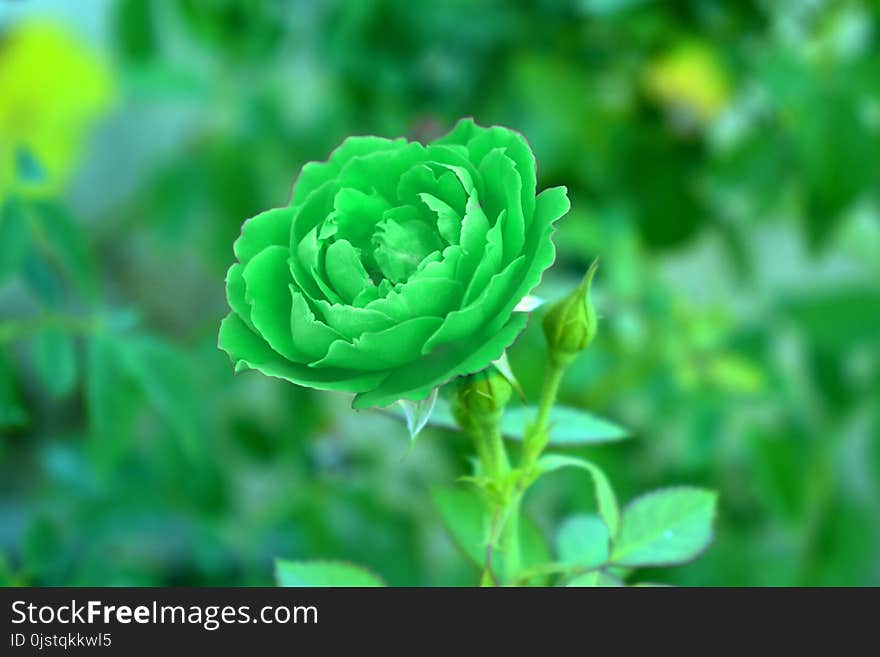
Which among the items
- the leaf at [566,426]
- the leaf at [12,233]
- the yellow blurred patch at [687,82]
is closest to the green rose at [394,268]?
the leaf at [566,426]

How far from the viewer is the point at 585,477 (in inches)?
33.3

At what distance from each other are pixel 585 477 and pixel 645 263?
0.88 feet

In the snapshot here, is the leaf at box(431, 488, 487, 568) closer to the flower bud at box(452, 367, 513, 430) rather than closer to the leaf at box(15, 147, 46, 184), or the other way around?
the flower bud at box(452, 367, 513, 430)

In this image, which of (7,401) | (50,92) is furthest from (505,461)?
(50,92)

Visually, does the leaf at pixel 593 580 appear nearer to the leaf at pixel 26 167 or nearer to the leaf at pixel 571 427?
the leaf at pixel 571 427

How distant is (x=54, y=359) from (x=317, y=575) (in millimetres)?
242

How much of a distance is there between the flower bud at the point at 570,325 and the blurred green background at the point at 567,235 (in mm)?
325

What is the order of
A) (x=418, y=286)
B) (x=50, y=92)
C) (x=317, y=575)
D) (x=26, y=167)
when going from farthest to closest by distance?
(x=50, y=92) < (x=26, y=167) < (x=317, y=575) < (x=418, y=286)

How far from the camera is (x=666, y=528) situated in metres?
0.44

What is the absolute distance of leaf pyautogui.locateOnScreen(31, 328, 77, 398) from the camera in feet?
1.86

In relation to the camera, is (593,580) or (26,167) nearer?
(593,580)

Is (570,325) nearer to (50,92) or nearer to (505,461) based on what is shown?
(505,461)
